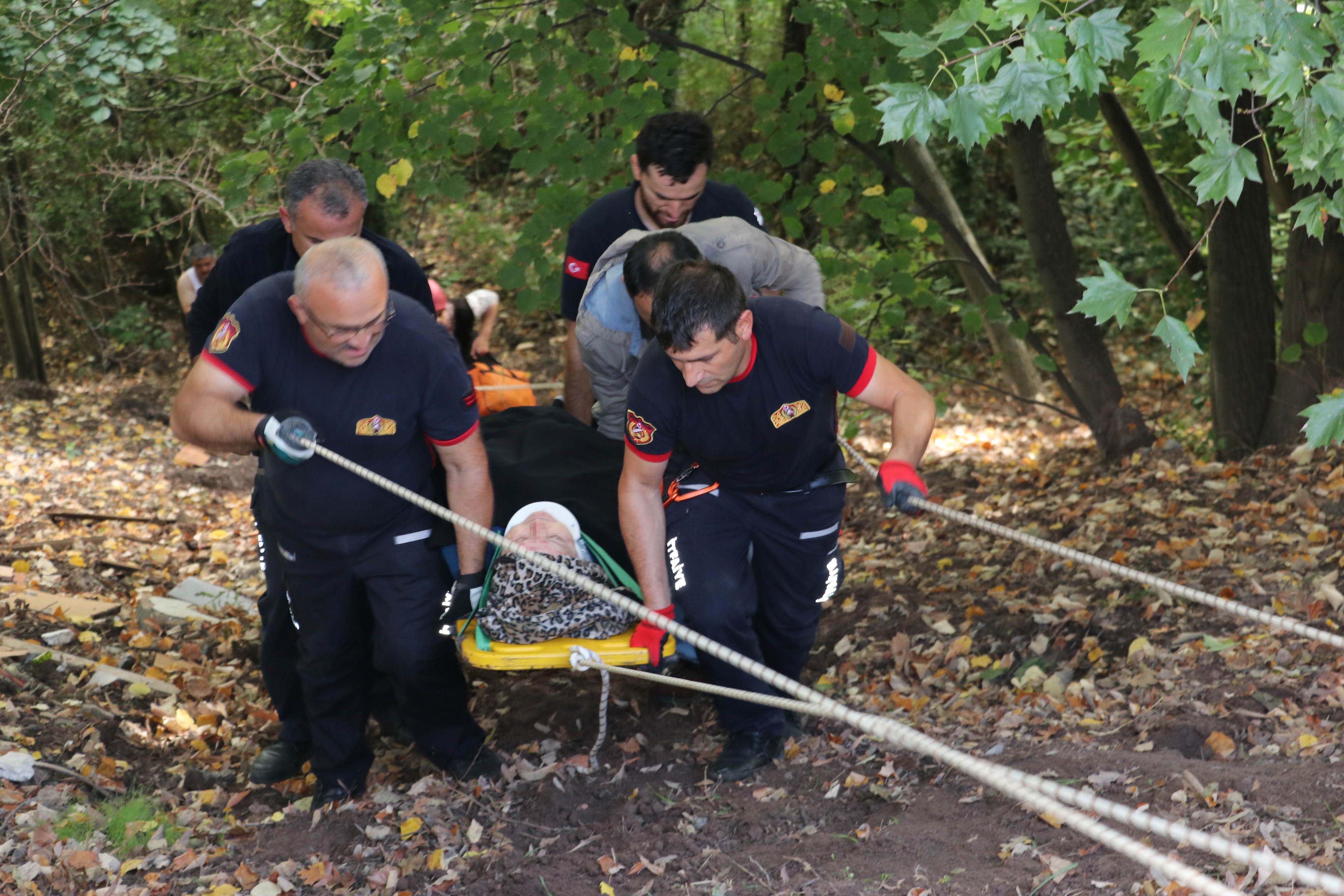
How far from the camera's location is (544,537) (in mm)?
3324

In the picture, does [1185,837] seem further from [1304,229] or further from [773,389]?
[1304,229]

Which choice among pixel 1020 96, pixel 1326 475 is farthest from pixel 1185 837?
pixel 1326 475

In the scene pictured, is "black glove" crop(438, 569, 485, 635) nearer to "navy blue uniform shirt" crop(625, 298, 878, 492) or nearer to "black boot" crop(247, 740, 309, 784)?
"navy blue uniform shirt" crop(625, 298, 878, 492)

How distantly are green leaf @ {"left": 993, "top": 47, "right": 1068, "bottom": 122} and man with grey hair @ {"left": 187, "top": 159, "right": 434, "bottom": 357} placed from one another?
1.95 metres

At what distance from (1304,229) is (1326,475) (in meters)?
1.34

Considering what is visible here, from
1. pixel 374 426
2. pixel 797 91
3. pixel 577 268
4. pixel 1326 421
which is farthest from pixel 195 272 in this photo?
pixel 1326 421

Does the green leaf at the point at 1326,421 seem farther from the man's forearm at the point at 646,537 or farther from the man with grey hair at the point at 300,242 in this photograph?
the man with grey hair at the point at 300,242

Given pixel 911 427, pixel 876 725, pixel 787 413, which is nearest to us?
pixel 876 725

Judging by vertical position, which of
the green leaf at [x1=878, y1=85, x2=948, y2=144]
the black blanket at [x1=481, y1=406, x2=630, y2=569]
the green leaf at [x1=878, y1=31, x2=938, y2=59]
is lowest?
the black blanket at [x1=481, y1=406, x2=630, y2=569]

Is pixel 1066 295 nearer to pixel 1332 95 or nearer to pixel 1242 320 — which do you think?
pixel 1242 320

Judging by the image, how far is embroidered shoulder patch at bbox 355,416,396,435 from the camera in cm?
316

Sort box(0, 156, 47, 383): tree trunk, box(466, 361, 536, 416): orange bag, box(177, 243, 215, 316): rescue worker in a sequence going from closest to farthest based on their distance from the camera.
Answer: box(466, 361, 536, 416): orange bag < box(177, 243, 215, 316): rescue worker < box(0, 156, 47, 383): tree trunk

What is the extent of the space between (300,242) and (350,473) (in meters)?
0.89

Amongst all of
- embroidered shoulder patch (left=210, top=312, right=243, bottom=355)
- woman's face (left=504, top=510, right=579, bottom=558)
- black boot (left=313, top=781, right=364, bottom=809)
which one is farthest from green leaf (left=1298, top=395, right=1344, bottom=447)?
black boot (left=313, top=781, right=364, bottom=809)
